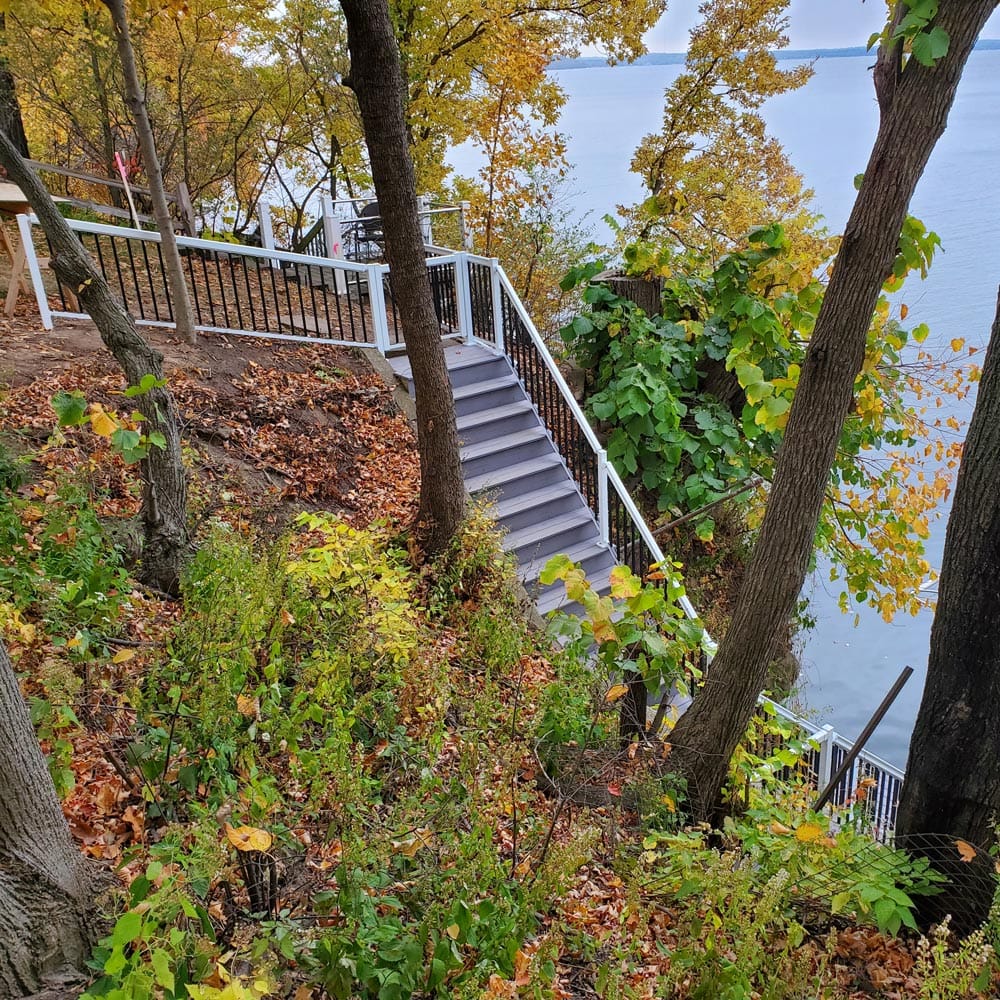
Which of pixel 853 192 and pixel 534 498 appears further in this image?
pixel 853 192

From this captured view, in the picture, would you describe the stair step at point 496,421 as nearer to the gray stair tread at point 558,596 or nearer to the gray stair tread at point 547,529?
the gray stair tread at point 547,529

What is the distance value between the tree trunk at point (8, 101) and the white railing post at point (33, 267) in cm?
366

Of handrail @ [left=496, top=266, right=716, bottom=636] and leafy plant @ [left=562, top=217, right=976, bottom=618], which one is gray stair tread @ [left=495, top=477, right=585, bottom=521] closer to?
handrail @ [left=496, top=266, right=716, bottom=636]

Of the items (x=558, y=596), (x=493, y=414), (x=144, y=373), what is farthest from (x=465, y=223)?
(x=144, y=373)

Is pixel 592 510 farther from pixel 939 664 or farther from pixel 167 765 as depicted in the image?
pixel 167 765

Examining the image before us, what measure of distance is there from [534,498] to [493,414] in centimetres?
111

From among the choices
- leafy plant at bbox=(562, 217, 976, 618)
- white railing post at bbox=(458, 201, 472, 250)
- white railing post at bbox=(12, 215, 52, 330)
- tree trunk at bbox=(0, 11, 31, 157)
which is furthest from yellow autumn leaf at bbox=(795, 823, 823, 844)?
tree trunk at bbox=(0, 11, 31, 157)

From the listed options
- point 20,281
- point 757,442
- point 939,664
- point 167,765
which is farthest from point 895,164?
point 20,281

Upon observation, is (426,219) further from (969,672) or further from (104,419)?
(969,672)

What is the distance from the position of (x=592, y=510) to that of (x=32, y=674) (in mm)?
5351

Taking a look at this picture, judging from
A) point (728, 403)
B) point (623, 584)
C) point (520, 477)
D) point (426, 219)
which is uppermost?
point (426, 219)

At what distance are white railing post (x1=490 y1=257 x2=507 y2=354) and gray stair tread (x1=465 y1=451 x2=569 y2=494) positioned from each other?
59.0 inches

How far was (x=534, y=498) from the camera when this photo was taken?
24.4 feet

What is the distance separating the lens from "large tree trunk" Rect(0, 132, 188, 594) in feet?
13.5
